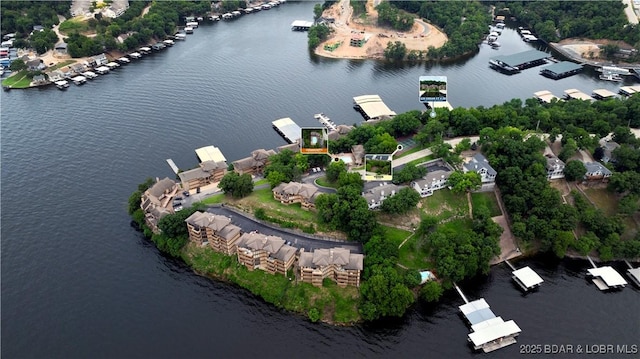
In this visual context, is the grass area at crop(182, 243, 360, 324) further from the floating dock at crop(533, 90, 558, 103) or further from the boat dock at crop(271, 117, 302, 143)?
the floating dock at crop(533, 90, 558, 103)

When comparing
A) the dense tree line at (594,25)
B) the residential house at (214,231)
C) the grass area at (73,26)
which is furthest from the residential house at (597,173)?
the grass area at (73,26)

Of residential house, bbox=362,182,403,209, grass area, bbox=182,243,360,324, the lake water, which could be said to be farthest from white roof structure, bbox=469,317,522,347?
residential house, bbox=362,182,403,209

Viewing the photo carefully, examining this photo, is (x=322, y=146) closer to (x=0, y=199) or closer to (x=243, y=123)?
(x=243, y=123)

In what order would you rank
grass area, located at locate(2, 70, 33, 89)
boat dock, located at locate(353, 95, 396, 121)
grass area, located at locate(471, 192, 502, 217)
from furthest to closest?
grass area, located at locate(2, 70, 33, 89) < boat dock, located at locate(353, 95, 396, 121) < grass area, located at locate(471, 192, 502, 217)

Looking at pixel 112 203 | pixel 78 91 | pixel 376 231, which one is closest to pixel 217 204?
pixel 112 203

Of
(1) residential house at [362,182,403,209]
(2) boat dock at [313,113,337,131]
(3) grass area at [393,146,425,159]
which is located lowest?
(2) boat dock at [313,113,337,131]

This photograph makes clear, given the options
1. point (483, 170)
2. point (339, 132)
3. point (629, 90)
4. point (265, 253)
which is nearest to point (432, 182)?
point (483, 170)
